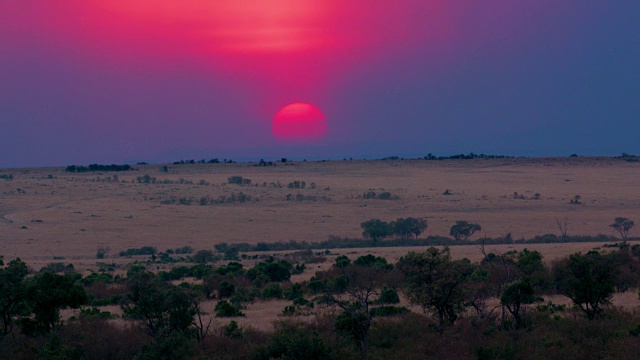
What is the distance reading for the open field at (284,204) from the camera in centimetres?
6384

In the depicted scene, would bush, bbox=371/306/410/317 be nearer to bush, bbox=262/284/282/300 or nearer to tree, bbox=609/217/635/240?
bush, bbox=262/284/282/300

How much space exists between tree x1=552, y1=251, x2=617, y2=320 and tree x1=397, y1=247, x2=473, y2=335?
3483 millimetres

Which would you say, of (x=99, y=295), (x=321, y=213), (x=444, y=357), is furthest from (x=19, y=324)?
(x=321, y=213)

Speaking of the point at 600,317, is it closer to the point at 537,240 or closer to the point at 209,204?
the point at 537,240

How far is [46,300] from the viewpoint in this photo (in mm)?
20875

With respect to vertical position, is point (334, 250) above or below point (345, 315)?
below

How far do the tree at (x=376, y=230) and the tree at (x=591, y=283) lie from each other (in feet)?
124

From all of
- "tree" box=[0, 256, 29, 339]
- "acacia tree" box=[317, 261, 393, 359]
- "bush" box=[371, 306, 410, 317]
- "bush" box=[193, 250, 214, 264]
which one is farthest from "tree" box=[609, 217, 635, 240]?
"tree" box=[0, 256, 29, 339]

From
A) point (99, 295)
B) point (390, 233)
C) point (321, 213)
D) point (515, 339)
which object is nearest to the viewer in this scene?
point (515, 339)

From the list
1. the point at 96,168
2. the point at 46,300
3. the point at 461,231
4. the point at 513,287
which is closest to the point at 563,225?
the point at 461,231

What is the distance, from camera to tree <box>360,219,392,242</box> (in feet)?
201

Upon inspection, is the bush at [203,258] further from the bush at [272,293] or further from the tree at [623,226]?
the tree at [623,226]

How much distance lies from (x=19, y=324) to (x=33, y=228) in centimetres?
4665

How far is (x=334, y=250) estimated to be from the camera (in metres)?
55.4
